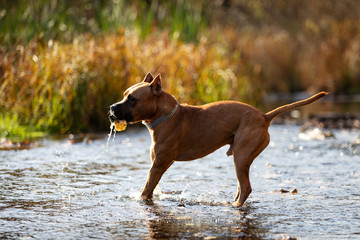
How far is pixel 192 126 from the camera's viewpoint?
287 inches

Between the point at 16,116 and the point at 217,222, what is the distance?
266 inches

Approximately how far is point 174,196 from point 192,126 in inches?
31.8

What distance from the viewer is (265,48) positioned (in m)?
24.9

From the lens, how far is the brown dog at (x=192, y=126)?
6.98m

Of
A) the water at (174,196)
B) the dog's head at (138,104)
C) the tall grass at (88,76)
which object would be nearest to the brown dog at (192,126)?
the dog's head at (138,104)

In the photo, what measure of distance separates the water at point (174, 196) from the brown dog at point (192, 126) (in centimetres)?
42

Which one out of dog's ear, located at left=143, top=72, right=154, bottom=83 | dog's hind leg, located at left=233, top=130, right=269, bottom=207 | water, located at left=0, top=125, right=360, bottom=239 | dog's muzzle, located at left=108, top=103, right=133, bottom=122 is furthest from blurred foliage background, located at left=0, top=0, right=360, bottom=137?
dog's hind leg, located at left=233, top=130, right=269, bottom=207

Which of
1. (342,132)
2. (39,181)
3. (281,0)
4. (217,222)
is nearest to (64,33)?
(342,132)

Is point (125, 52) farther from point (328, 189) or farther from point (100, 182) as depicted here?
point (328, 189)

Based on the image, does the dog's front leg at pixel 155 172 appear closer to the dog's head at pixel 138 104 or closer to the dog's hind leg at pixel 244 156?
the dog's head at pixel 138 104

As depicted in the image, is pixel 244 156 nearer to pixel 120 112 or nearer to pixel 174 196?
pixel 174 196

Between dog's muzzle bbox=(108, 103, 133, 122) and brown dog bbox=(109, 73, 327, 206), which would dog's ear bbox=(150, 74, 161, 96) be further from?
dog's muzzle bbox=(108, 103, 133, 122)

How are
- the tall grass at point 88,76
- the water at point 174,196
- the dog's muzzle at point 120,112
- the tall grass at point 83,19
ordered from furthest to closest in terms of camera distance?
the tall grass at point 83,19
the tall grass at point 88,76
the dog's muzzle at point 120,112
the water at point 174,196

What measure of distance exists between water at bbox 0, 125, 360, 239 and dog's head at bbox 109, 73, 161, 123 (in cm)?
89
